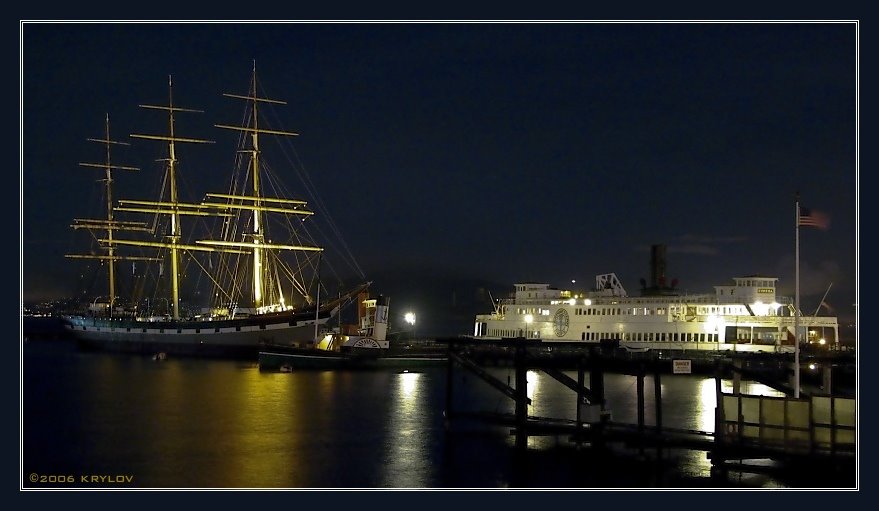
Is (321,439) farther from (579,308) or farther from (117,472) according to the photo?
(579,308)

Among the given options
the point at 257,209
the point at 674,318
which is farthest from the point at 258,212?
the point at 674,318

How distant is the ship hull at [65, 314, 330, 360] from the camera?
3314 inches

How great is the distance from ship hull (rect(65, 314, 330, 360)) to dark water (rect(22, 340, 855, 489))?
2571 cm

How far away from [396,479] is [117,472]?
8230mm

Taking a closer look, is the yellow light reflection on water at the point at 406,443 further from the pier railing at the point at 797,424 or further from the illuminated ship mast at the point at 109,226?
the illuminated ship mast at the point at 109,226

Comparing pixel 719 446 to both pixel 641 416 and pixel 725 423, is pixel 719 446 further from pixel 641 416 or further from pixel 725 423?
pixel 641 416

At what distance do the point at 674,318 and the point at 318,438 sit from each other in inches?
1654

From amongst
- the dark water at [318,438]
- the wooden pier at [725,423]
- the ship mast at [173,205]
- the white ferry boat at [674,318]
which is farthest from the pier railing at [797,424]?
the ship mast at [173,205]

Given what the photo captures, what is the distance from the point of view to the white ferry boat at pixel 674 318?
66.9 metres

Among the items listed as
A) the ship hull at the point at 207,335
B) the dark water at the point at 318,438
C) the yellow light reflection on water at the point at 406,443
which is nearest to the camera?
the dark water at the point at 318,438

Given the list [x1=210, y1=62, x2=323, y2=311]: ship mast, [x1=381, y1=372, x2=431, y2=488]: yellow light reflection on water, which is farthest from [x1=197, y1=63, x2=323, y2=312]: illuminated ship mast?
[x1=381, y1=372, x2=431, y2=488]: yellow light reflection on water

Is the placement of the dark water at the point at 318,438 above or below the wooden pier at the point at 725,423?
below

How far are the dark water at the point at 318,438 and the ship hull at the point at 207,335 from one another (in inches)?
1012

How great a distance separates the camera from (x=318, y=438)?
34.3 metres
